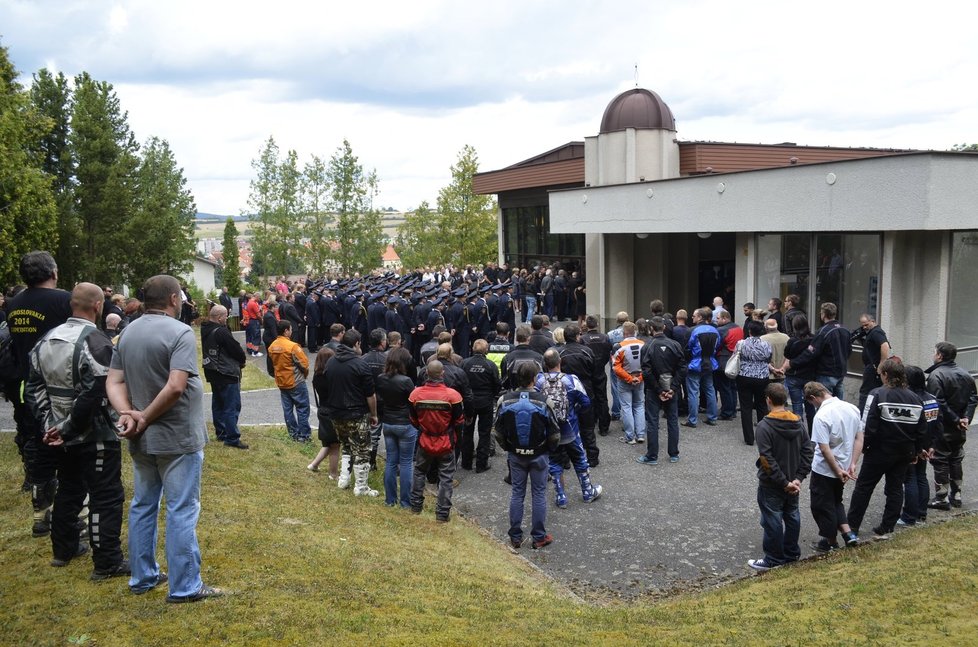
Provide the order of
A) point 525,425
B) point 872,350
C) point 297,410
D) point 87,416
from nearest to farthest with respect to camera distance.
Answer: point 87,416 → point 525,425 → point 872,350 → point 297,410

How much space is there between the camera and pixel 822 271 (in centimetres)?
1459

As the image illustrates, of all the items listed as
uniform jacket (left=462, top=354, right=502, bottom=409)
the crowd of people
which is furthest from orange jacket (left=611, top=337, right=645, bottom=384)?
uniform jacket (left=462, top=354, right=502, bottom=409)

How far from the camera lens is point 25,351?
5691mm

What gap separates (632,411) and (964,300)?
6.98 metres

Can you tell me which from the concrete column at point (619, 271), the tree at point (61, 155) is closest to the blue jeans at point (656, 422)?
the concrete column at point (619, 271)

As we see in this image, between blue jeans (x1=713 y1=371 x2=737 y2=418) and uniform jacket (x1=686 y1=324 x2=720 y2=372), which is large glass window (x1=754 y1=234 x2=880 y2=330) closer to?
blue jeans (x1=713 y1=371 x2=737 y2=418)

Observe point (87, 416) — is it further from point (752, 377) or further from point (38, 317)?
point (752, 377)

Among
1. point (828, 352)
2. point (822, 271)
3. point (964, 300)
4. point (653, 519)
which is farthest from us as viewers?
point (822, 271)

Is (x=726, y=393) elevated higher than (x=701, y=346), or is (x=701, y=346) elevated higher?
(x=701, y=346)

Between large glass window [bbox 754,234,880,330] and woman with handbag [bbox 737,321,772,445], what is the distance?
451 centimetres

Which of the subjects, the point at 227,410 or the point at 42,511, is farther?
the point at 227,410

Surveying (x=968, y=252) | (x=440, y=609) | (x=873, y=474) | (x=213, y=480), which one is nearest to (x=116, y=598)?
Answer: (x=440, y=609)

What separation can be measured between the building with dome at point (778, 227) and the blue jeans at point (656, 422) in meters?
5.48

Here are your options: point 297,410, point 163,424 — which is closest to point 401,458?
point 297,410
